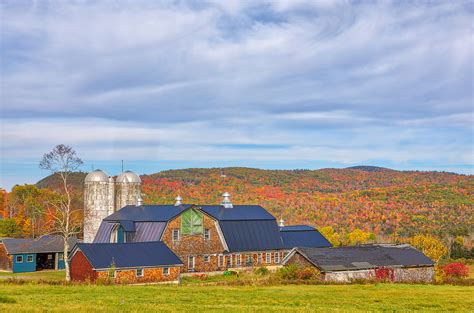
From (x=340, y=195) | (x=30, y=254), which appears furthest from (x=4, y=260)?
(x=340, y=195)

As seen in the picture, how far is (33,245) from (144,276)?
61.7 feet

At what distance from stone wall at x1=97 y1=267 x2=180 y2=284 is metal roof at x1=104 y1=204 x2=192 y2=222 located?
620cm

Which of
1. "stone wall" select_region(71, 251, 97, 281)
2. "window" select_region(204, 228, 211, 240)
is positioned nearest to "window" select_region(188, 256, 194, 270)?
"window" select_region(204, 228, 211, 240)

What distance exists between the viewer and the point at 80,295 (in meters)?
26.1

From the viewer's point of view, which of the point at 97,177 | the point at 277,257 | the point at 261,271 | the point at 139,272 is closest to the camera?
the point at 139,272

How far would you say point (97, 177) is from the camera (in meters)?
53.9

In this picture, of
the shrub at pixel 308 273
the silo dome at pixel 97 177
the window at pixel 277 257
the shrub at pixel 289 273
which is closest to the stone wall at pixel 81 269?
the shrub at pixel 289 273

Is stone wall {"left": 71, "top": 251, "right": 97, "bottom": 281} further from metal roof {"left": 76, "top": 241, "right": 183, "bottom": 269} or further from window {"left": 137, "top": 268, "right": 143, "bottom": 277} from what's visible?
window {"left": 137, "top": 268, "right": 143, "bottom": 277}

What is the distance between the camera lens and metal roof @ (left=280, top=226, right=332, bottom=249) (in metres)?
54.0

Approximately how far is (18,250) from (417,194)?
80068 millimetres

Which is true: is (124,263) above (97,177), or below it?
below

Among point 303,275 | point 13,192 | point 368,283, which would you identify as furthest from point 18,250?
point 13,192

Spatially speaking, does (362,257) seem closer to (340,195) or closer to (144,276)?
(144,276)

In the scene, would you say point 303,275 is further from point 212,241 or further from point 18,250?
point 18,250
